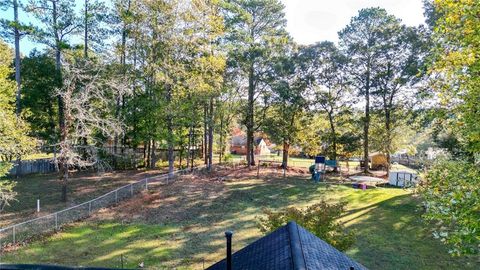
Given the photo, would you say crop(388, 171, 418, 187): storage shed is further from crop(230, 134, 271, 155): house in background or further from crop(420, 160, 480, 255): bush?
crop(230, 134, 271, 155): house in background

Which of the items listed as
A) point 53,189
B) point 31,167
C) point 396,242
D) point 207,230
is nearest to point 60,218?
point 53,189

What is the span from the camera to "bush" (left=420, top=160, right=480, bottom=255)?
6.25 metres

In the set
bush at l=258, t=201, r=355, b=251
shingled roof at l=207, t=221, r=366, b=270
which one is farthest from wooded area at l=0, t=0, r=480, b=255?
shingled roof at l=207, t=221, r=366, b=270

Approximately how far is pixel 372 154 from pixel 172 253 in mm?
34105

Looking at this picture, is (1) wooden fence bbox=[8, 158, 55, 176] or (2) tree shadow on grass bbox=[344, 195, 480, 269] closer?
(2) tree shadow on grass bbox=[344, 195, 480, 269]

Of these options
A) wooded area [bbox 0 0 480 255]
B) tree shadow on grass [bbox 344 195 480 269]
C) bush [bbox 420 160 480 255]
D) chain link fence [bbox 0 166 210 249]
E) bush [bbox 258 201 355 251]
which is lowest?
tree shadow on grass [bbox 344 195 480 269]

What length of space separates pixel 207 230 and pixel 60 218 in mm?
7457

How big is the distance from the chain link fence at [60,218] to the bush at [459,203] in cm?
1516

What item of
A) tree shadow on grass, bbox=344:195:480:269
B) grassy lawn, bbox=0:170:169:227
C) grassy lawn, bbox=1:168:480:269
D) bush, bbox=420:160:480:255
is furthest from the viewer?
grassy lawn, bbox=0:170:169:227

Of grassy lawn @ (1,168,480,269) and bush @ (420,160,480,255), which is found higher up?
bush @ (420,160,480,255)

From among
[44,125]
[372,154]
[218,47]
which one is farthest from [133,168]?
[372,154]

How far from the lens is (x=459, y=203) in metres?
6.62

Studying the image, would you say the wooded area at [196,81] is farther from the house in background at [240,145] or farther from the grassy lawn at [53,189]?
the house in background at [240,145]

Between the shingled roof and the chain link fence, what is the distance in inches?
423
